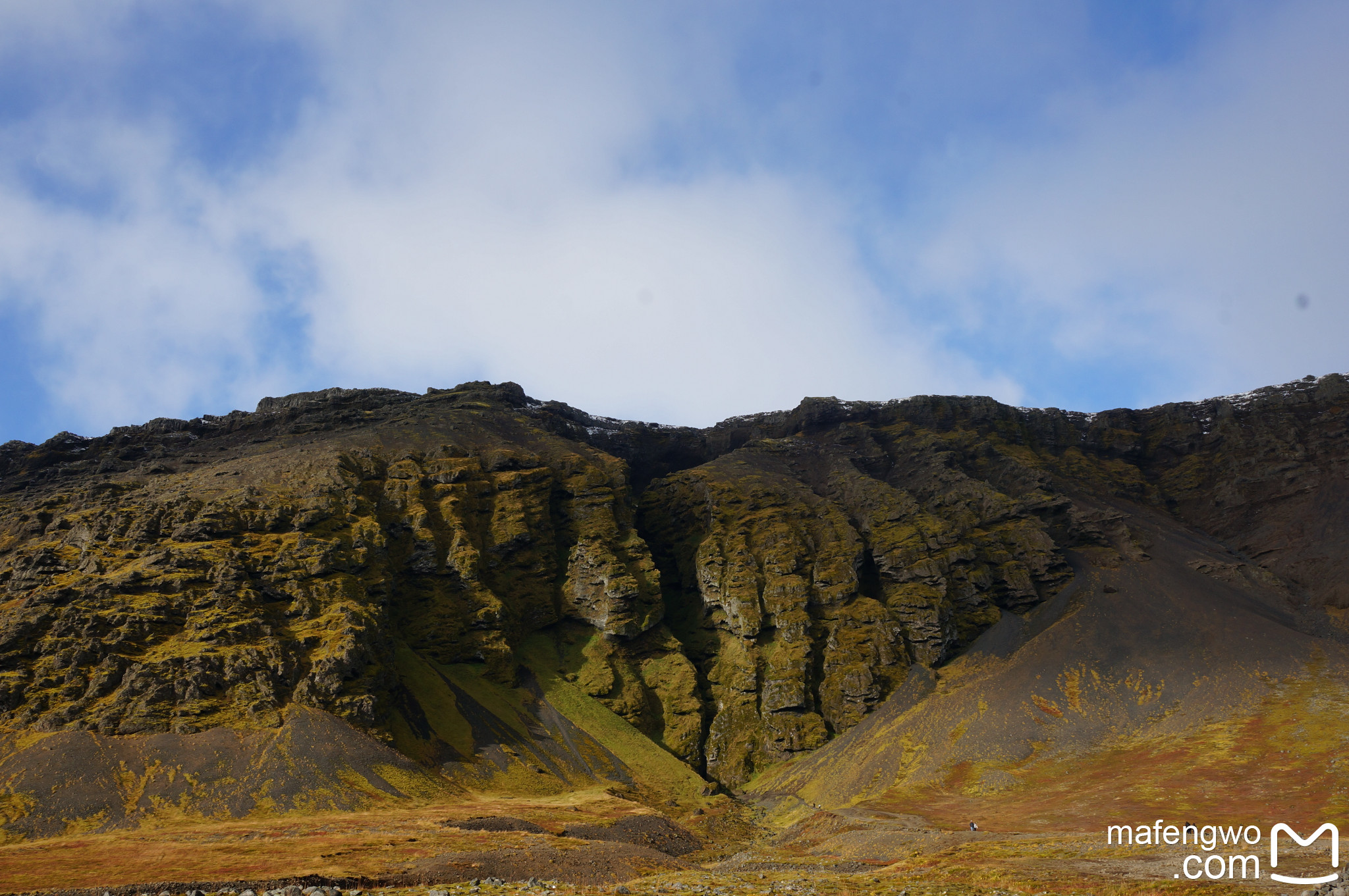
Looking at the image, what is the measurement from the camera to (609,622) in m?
148

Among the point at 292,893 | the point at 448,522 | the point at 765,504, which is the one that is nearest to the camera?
the point at 292,893

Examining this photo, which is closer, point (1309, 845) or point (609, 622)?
point (1309, 845)

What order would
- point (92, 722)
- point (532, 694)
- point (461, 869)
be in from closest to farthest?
point (461, 869), point (92, 722), point (532, 694)

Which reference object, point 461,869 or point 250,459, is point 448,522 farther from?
point 461,869

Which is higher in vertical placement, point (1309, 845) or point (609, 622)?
point (609, 622)

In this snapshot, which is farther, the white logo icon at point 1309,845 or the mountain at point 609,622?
the mountain at point 609,622

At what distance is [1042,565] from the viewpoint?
150625mm

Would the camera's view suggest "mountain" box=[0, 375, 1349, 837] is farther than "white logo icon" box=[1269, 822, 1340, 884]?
Yes

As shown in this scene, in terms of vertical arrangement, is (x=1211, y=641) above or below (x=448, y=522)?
below

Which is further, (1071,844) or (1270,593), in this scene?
(1270,593)

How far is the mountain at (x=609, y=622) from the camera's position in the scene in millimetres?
92875

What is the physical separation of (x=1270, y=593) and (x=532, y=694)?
144 metres

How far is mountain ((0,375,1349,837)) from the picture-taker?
92875mm

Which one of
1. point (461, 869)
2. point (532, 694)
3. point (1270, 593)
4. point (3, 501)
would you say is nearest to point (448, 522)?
point (532, 694)
